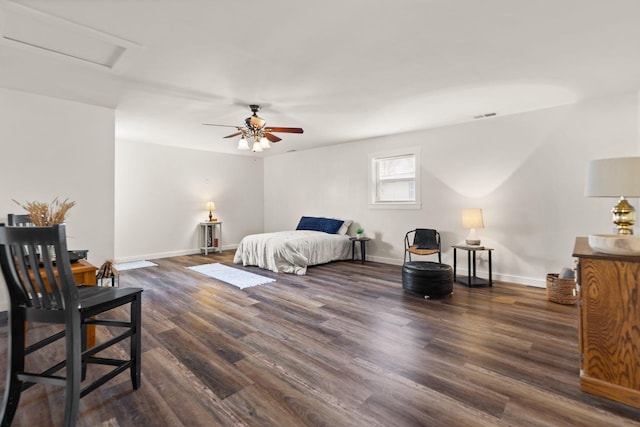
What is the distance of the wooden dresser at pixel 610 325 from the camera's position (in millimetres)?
1715

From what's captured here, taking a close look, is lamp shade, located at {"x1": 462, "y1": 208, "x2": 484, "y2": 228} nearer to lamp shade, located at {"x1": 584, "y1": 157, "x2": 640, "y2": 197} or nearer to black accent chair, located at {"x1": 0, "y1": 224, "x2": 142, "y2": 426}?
lamp shade, located at {"x1": 584, "y1": 157, "x2": 640, "y2": 197}

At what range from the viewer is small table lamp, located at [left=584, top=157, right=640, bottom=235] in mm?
1783

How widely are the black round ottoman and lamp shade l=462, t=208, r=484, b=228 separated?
96 cm

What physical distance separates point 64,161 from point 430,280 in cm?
479

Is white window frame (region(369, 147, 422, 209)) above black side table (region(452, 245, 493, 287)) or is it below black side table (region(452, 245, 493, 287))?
above

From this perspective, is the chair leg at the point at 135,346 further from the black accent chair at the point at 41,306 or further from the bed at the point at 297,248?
the bed at the point at 297,248

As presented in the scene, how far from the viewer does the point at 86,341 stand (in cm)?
224

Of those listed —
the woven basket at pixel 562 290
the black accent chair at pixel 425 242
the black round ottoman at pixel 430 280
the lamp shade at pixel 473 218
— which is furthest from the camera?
the black accent chair at pixel 425 242

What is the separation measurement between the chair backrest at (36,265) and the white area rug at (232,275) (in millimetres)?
2739

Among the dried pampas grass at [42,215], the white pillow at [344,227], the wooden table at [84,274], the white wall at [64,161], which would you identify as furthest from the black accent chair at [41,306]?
the white pillow at [344,227]

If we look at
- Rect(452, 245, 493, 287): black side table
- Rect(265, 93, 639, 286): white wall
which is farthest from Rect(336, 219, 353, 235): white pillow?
Rect(452, 245, 493, 287): black side table

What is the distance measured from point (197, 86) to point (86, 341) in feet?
8.71

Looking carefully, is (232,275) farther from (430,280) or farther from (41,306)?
(41,306)

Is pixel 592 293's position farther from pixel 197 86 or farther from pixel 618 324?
pixel 197 86
